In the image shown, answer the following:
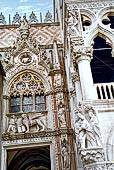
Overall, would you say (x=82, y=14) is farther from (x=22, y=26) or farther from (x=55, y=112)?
(x=22, y=26)

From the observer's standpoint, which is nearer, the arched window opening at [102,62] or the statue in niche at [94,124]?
the statue in niche at [94,124]

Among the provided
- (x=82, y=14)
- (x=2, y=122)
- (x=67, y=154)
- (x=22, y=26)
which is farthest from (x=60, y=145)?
(x=22, y=26)

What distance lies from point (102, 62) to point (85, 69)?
113 centimetres

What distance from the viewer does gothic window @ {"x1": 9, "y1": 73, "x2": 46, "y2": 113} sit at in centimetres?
1195

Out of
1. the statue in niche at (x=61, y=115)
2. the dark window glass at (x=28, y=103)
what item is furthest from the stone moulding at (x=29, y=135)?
the dark window glass at (x=28, y=103)

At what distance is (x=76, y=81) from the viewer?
8.64m

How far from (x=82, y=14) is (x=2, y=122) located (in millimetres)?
6030

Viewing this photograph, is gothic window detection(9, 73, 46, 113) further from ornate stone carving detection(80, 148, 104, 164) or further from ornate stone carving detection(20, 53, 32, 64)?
ornate stone carving detection(80, 148, 104, 164)

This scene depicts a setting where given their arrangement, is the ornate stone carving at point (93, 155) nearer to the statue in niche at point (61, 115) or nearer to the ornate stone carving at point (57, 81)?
the statue in niche at point (61, 115)

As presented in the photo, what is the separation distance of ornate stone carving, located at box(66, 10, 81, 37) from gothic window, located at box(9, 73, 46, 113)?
177 inches

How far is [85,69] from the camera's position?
7.74 meters

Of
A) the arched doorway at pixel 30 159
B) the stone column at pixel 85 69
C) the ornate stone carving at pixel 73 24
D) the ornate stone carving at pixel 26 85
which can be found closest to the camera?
the stone column at pixel 85 69

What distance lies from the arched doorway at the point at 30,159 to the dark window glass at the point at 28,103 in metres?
2.09

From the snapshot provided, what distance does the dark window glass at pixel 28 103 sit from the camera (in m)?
11.9
